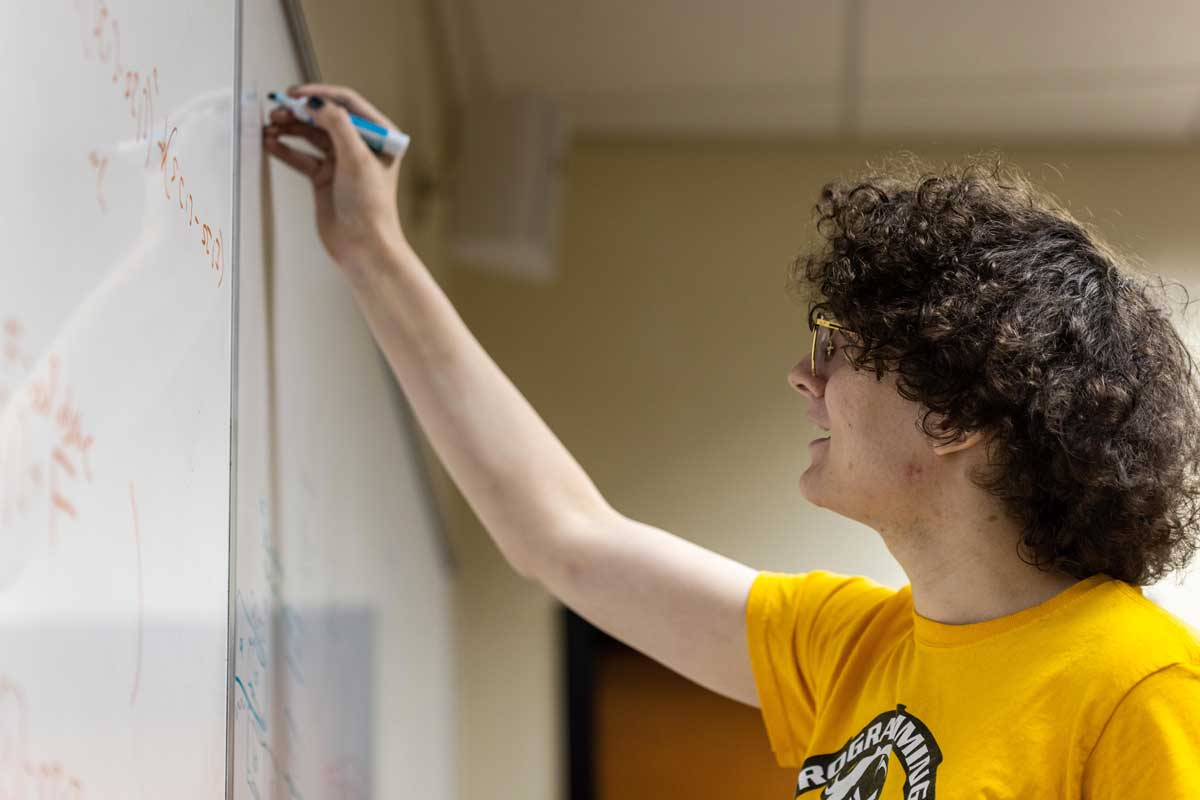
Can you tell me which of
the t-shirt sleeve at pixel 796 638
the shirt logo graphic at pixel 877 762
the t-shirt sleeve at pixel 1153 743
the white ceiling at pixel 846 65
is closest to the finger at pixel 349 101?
the t-shirt sleeve at pixel 796 638

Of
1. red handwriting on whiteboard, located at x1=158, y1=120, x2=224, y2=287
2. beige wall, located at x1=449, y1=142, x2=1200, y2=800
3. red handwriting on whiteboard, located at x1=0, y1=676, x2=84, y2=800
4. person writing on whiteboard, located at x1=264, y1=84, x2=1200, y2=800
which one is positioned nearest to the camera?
red handwriting on whiteboard, located at x1=0, y1=676, x2=84, y2=800

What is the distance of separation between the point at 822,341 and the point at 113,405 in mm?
607

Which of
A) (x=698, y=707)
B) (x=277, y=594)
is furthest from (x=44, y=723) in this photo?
(x=698, y=707)

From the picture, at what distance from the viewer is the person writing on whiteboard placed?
2.50 feet

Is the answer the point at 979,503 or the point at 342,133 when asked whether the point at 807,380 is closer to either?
the point at 979,503

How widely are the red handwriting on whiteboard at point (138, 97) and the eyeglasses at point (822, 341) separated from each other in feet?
1.63

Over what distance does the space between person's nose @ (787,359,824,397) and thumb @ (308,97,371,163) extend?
1.46ft

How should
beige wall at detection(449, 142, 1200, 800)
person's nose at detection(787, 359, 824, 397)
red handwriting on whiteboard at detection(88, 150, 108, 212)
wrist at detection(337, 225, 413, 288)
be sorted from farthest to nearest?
beige wall at detection(449, 142, 1200, 800) < wrist at detection(337, 225, 413, 288) < person's nose at detection(787, 359, 824, 397) < red handwriting on whiteboard at detection(88, 150, 108, 212)

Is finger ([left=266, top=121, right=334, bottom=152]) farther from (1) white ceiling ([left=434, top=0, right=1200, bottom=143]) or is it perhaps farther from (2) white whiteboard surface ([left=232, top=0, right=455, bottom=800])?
(1) white ceiling ([left=434, top=0, right=1200, bottom=143])

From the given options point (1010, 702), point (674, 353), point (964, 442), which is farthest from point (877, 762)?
point (674, 353)

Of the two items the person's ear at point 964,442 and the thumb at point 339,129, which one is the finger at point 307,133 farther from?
the person's ear at point 964,442

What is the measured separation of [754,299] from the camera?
9.68ft

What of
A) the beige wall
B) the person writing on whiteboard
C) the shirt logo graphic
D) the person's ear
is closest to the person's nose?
the person writing on whiteboard

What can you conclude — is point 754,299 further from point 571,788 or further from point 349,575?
point 349,575
